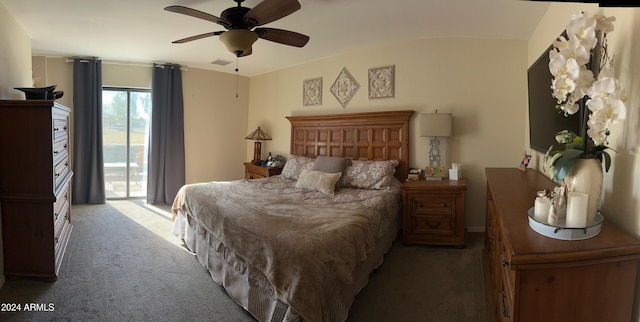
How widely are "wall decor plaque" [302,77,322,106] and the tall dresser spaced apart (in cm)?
319

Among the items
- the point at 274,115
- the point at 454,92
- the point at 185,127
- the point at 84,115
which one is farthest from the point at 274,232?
the point at 84,115

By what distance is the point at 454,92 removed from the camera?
3.84m

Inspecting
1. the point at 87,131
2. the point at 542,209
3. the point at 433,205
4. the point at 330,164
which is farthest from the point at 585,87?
the point at 87,131

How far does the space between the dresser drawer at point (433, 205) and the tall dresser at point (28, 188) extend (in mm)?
3320

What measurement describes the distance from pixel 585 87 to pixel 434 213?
241 cm

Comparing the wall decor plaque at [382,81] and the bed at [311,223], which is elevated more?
the wall decor plaque at [382,81]

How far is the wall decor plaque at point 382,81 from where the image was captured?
4.19 meters

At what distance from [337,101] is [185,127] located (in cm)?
280

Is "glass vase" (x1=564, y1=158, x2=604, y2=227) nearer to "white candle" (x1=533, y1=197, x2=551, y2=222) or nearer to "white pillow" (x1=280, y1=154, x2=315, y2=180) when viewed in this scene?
"white candle" (x1=533, y1=197, x2=551, y2=222)

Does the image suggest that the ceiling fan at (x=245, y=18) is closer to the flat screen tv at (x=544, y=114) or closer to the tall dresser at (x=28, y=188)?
the tall dresser at (x=28, y=188)

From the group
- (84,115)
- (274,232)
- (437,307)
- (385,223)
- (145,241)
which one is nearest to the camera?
(274,232)

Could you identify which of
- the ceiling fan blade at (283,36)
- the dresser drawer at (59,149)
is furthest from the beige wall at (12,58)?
the ceiling fan blade at (283,36)

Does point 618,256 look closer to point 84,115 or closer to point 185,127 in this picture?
point 185,127

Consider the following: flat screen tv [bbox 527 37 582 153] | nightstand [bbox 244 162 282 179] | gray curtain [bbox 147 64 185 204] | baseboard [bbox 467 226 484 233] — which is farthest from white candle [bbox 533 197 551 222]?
gray curtain [bbox 147 64 185 204]
